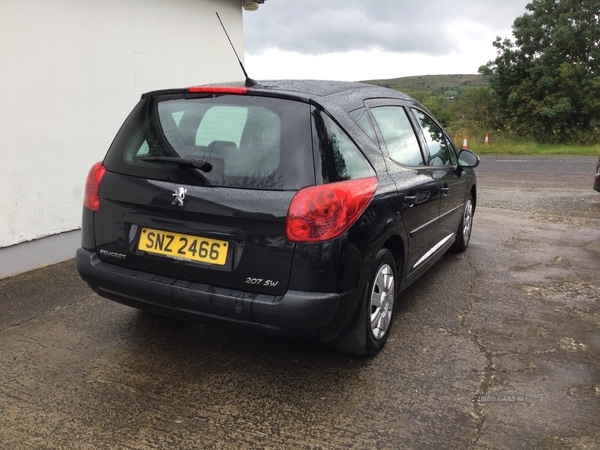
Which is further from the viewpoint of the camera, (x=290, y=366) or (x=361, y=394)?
(x=290, y=366)

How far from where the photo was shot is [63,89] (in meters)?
5.07

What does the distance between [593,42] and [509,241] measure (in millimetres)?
24916

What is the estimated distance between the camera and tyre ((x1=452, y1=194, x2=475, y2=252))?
5.68m

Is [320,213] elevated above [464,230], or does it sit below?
above

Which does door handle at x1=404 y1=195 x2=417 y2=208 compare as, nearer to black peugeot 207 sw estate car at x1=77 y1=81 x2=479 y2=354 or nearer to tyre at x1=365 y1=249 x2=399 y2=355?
black peugeot 207 sw estate car at x1=77 y1=81 x2=479 y2=354

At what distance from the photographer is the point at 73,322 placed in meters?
3.83

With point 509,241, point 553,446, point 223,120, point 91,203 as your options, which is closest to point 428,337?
point 553,446

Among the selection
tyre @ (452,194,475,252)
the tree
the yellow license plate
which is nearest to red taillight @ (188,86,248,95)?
the yellow license plate

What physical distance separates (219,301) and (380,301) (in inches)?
41.9

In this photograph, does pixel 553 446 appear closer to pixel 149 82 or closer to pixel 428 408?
pixel 428 408

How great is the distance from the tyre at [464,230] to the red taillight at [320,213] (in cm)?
313

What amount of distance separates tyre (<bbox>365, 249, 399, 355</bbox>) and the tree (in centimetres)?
2510

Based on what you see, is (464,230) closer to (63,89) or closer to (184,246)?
(184,246)

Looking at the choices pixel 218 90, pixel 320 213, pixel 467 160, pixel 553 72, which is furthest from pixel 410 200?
pixel 553 72
